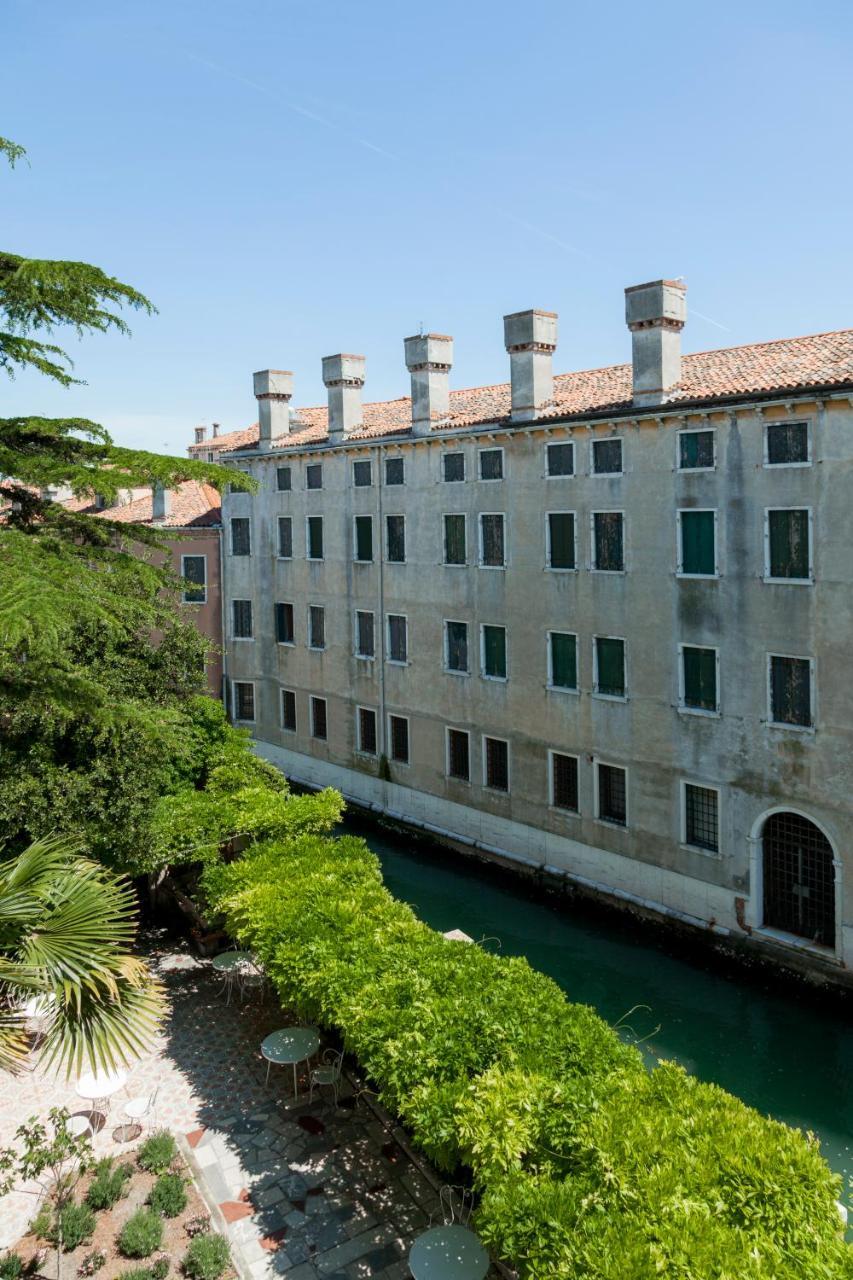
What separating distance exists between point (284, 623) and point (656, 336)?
1813 cm

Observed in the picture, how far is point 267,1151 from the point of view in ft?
46.2

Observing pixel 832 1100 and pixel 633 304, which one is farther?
pixel 633 304

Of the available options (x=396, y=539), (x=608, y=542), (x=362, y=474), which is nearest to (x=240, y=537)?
(x=362, y=474)

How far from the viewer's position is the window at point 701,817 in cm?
2262

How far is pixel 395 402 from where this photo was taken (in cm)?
3484

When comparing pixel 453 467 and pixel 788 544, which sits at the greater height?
pixel 453 467

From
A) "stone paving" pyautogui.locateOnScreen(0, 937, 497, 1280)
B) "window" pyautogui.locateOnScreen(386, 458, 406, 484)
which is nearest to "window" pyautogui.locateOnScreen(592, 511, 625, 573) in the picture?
"window" pyautogui.locateOnScreen(386, 458, 406, 484)

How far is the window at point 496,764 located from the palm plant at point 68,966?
61.1 ft

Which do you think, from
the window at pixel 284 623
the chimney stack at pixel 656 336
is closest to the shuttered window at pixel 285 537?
the window at pixel 284 623

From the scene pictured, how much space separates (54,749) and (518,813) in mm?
13617

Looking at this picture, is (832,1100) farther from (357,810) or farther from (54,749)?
(357,810)

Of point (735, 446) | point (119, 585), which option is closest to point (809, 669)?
point (735, 446)

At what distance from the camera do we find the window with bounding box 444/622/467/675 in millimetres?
28797

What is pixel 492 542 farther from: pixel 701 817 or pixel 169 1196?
pixel 169 1196
